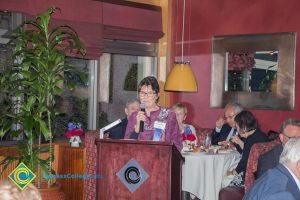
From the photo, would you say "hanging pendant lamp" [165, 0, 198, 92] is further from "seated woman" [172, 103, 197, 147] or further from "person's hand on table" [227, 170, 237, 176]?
"person's hand on table" [227, 170, 237, 176]

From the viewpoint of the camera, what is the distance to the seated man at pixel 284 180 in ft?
7.36

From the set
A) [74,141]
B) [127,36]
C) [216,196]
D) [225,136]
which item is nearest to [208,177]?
[216,196]

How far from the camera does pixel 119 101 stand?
24.6 ft

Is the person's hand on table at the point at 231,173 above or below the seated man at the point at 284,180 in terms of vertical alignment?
below

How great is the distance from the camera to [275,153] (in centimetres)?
408

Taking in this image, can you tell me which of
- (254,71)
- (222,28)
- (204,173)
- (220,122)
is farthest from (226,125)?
(222,28)

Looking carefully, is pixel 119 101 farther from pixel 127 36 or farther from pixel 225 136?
pixel 225 136

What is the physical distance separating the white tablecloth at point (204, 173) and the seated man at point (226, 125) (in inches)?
31.5

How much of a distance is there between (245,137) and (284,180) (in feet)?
11.1

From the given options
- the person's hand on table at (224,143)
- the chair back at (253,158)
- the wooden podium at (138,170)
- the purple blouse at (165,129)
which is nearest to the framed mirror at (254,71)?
the person's hand on table at (224,143)

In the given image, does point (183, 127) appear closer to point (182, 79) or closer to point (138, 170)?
point (182, 79)

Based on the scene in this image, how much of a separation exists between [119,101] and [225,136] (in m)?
1.70

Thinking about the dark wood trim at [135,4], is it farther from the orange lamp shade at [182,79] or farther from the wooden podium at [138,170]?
the wooden podium at [138,170]

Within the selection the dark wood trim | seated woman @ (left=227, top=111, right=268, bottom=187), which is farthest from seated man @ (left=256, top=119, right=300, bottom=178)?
the dark wood trim
